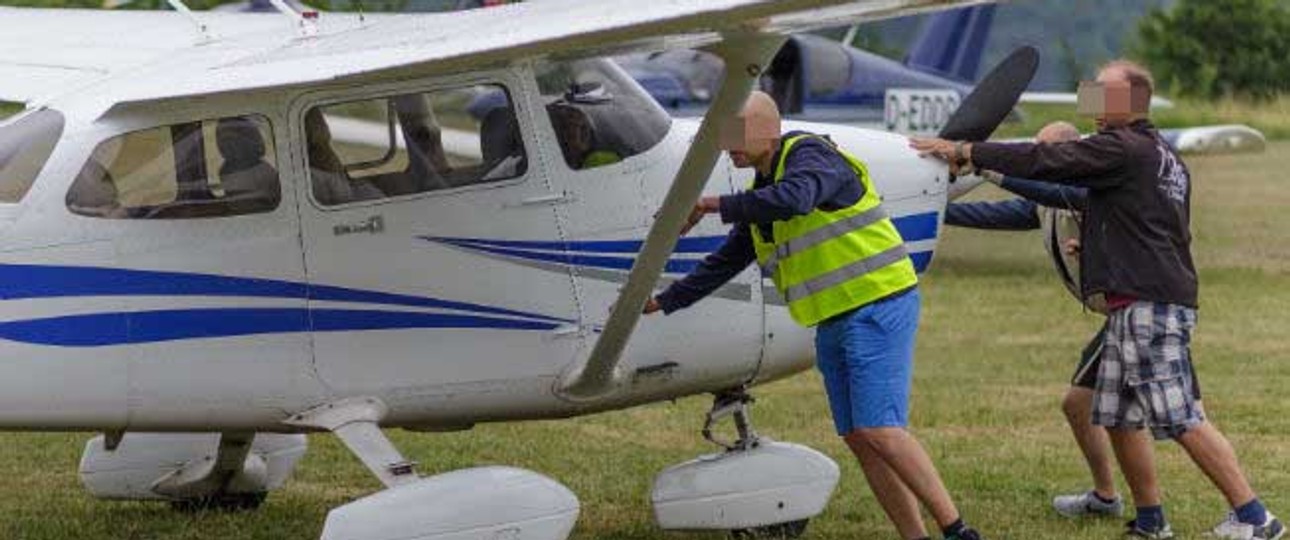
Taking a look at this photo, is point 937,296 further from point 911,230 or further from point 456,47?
point 456,47

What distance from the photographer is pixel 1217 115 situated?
45.0 m

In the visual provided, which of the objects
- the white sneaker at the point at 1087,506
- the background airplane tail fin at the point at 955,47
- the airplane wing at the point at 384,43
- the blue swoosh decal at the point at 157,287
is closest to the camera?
the airplane wing at the point at 384,43

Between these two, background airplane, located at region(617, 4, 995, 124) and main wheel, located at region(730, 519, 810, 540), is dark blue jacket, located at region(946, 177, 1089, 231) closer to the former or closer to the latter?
main wheel, located at region(730, 519, 810, 540)

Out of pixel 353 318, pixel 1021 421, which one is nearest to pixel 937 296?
pixel 1021 421

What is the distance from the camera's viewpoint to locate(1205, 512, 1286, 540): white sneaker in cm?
896

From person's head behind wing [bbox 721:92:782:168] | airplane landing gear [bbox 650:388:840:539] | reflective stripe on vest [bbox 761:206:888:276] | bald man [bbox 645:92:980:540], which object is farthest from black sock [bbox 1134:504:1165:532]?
person's head behind wing [bbox 721:92:782:168]

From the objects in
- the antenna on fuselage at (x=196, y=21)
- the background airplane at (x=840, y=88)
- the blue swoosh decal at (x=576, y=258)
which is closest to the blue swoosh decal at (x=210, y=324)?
the blue swoosh decal at (x=576, y=258)

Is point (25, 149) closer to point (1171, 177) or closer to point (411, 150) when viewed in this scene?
point (411, 150)

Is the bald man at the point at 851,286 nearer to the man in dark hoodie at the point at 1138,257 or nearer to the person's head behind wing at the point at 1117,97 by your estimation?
the man in dark hoodie at the point at 1138,257

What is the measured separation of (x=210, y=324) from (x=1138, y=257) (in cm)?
295

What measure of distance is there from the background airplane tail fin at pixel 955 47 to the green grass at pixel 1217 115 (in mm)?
8305

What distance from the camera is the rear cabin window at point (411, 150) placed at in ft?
27.7

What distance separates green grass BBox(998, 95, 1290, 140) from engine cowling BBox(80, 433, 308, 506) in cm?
2351

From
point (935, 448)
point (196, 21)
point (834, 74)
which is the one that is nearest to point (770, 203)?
point (196, 21)
